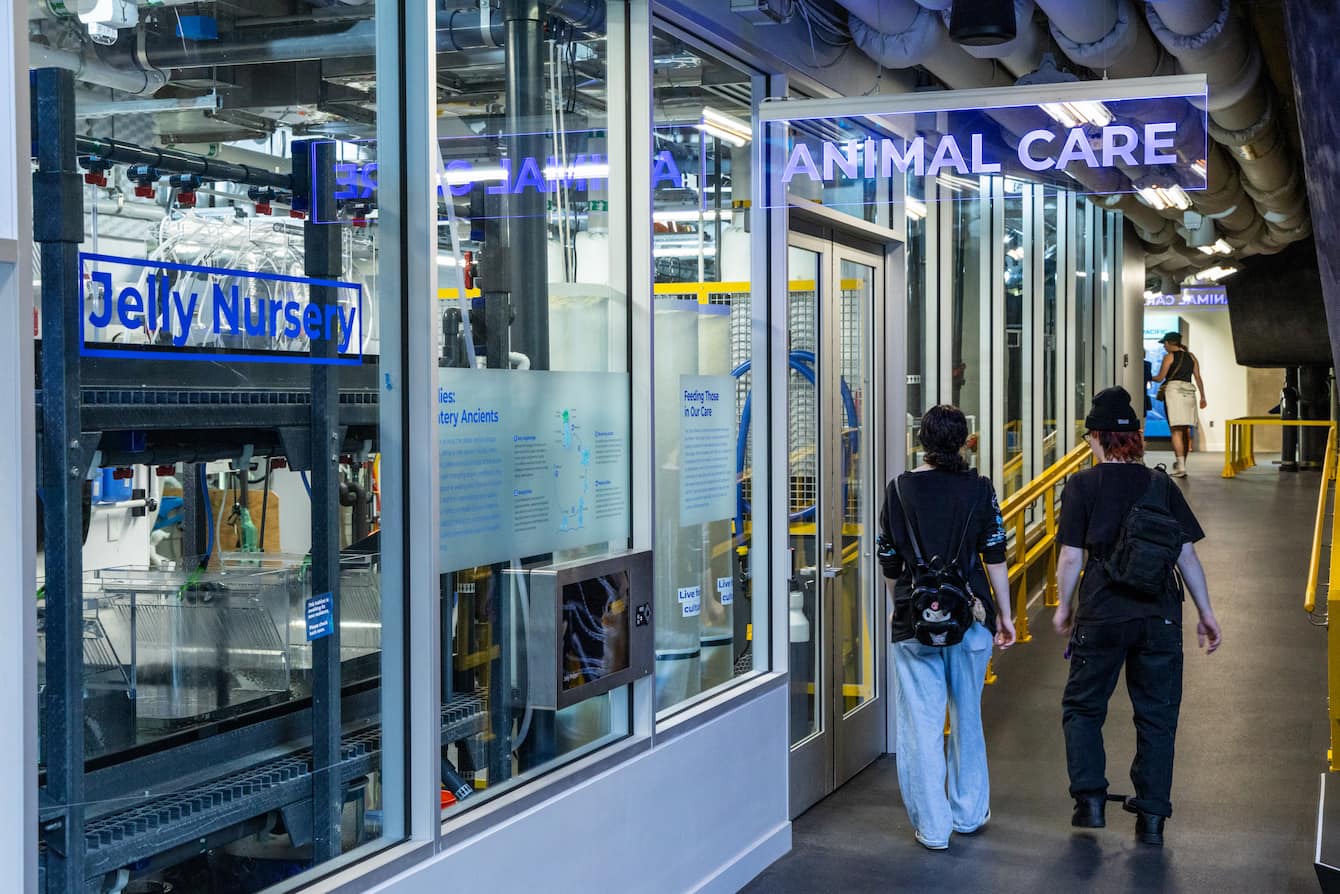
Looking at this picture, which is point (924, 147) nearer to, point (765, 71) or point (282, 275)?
point (765, 71)

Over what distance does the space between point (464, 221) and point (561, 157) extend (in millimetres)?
594

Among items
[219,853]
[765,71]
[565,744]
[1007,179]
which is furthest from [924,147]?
[219,853]

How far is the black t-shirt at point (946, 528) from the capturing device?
5020mm

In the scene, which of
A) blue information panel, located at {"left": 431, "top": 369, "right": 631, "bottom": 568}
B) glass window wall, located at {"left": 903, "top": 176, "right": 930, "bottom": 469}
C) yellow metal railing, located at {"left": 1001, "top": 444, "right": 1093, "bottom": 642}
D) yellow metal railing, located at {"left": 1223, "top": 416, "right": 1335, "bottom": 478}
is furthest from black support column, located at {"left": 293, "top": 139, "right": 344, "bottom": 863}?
yellow metal railing, located at {"left": 1223, "top": 416, "right": 1335, "bottom": 478}

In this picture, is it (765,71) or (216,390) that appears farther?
(765,71)

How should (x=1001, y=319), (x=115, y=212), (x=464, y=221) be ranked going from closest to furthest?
(x=115, y=212) < (x=464, y=221) < (x=1001, y=319)

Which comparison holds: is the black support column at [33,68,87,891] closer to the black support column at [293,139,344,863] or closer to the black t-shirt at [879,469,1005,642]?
the black support column at [293,139,344,863]

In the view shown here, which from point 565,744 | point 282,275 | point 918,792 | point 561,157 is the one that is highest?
point 561,157

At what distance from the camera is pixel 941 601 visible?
4.95 meters

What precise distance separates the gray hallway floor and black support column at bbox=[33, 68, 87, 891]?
2711 mm

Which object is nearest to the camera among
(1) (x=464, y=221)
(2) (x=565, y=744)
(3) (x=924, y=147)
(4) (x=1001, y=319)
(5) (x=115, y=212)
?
(5) (x=115, y=212)

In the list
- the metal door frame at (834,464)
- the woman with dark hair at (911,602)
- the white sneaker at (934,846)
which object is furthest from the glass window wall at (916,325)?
the white sneaker at (934,846)

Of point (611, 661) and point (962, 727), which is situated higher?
point (611, 661)

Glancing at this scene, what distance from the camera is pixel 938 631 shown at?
4949mm
